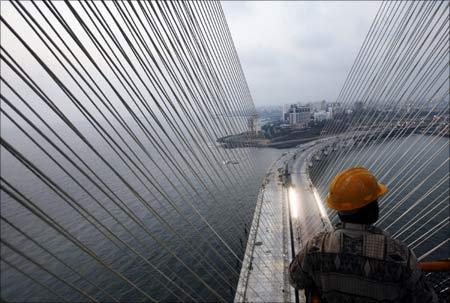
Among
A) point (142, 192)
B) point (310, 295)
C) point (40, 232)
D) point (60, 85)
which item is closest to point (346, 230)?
point (310, 295)

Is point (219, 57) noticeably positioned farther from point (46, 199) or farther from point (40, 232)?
point (46, 199)

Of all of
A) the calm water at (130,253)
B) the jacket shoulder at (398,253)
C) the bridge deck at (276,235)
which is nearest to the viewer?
the jacket shoulder at (398,253)

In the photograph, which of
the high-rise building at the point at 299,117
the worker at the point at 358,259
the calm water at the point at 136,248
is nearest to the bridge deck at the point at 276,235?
the calm water at the point at 136,248

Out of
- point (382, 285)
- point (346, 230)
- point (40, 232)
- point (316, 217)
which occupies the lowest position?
point (382, 285)

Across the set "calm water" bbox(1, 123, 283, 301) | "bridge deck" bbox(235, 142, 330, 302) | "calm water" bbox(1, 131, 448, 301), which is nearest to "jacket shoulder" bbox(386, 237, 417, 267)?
"bridge deck" bbox(235, 142, 330, 302)

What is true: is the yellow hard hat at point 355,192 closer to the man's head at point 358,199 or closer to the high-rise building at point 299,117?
the man's head at point 358,199

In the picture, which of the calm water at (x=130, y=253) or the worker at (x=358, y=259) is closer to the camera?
the worker at (x=358, y=259)

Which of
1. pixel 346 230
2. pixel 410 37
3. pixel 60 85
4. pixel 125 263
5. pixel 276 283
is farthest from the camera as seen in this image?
pixel 125 263

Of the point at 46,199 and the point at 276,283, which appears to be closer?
the point at 276,283
